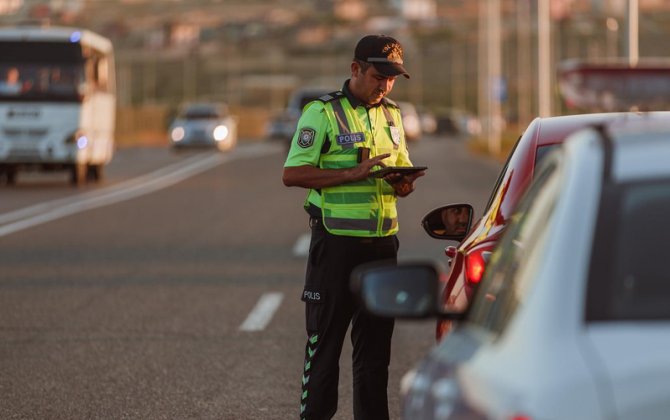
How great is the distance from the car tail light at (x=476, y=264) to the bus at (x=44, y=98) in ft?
86.0

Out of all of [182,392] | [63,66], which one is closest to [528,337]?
[182,392]

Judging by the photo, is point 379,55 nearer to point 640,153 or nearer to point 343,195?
point 343,195

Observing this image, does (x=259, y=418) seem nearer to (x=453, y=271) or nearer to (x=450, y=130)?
(x=453, y=271)

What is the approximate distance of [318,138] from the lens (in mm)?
6711

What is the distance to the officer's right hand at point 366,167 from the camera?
655 centimetres

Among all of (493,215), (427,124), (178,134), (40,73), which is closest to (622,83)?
(493,215)

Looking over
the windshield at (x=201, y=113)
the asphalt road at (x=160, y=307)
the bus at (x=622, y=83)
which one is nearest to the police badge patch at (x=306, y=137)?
the bus at (x=622, y=83)

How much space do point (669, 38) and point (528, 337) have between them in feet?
632

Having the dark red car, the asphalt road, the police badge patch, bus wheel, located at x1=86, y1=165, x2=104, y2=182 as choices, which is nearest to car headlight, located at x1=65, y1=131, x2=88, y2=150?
bus wheel, located at x1=86, y1=165, x2=104, y2=182

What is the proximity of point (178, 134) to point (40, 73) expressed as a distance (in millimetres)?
25189

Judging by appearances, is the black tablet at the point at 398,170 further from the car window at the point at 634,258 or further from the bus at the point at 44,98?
the bus at the point at 44,98

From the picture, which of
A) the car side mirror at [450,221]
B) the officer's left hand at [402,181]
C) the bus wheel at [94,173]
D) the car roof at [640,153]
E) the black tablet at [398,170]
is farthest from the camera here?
the bus wheel at [94,173]

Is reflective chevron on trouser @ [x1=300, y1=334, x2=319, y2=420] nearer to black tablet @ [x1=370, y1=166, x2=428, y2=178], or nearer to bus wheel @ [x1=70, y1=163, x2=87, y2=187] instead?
black tablet @ [x1=370, y1=166, x2=428, y2=178]

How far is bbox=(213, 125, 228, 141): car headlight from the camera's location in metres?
58.3
